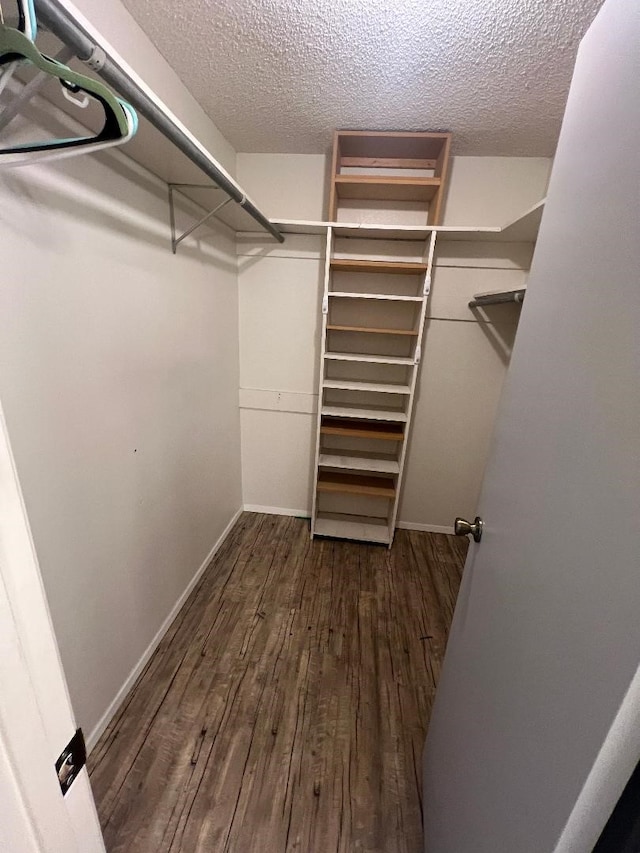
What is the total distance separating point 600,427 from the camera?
459 mm

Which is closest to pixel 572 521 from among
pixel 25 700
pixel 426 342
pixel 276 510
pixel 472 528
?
pixel 472 528

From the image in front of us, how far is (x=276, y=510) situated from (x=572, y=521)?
2537 millimetres

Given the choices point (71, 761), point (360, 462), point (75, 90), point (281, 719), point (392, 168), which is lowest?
point (281, 719)

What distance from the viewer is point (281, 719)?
1.41 metres

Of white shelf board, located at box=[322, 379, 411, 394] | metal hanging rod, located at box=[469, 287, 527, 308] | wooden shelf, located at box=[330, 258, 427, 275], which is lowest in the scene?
white shelf board, located at box=[322, 379, 411, 394]

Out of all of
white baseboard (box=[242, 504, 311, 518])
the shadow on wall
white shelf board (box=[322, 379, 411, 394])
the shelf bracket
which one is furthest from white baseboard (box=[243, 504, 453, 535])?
the shelf bracket

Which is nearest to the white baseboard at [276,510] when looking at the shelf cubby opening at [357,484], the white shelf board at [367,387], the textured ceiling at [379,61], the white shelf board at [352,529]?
the white shelf board at [352,529]

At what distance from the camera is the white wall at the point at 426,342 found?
2055 mm

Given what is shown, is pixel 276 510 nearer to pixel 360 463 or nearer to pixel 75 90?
pixel 360 463

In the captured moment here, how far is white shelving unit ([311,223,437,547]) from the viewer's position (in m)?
2.08

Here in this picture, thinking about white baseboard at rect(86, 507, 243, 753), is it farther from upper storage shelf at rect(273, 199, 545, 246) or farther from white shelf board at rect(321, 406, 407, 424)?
upper storage shelf at rect(273, 199, 545, 246)

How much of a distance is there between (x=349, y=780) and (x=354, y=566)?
3.76 ft

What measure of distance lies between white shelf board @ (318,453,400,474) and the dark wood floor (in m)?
0.70

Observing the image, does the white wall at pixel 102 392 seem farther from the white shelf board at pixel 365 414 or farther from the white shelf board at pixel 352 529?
the white shelf board at pixel 352 529
